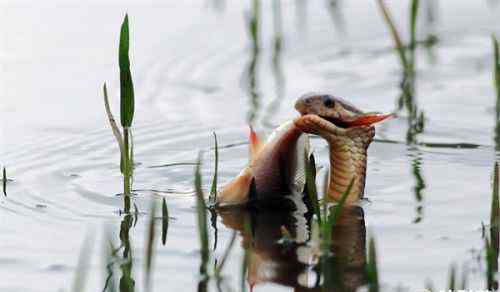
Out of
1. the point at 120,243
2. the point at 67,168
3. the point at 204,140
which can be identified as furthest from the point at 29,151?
the point at 120,243

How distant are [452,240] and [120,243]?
139cm

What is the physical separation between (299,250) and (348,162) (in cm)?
67

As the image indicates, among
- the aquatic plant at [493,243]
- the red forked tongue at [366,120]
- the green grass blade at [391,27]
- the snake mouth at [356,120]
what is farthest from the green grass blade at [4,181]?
the aquatic plant at [493,243]

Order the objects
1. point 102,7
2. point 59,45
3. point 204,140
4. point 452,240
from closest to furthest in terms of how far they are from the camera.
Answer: point 452,240 → point 204,140 → point 59,45 → point 102,7

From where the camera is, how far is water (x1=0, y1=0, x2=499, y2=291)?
18.0ft

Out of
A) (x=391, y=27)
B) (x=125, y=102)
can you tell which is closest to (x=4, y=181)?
(x=125, y=102)

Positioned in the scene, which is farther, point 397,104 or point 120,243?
point 397,104

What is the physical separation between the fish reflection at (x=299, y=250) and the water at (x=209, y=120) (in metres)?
0.03

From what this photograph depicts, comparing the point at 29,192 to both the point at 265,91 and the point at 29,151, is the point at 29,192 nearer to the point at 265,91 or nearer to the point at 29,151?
the point at 29,151

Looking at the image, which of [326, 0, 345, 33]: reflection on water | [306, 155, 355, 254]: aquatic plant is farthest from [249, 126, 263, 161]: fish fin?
[326, 0, 345, 33]: reflection on water

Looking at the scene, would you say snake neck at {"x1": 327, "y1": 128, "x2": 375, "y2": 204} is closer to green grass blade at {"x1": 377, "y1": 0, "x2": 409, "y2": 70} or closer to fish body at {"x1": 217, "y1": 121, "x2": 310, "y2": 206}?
fish body at {"x1": 217, "y1": 121, "x2": 310, "y2": 206}

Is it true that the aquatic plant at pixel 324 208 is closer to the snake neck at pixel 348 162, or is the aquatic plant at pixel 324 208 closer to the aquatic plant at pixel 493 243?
the snake neck at pixel 348 162

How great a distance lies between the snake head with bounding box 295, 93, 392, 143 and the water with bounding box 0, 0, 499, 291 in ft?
1.37

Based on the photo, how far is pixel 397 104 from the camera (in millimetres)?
8234
